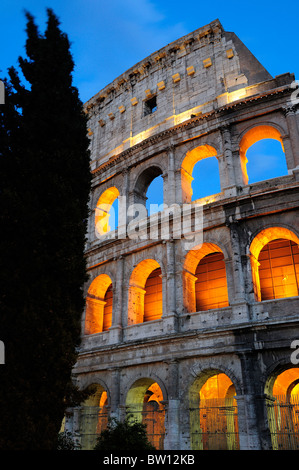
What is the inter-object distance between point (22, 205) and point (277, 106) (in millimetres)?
9842

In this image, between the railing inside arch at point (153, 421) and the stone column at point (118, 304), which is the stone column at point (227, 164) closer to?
the stone column at point (118, 304)

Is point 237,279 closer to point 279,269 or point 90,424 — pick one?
point 279,269

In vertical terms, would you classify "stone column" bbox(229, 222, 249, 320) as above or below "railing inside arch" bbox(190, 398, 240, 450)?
above

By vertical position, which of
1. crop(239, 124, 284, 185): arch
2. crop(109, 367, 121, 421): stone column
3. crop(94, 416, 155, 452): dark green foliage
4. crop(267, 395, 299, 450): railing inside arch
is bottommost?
crop(94, 416, 155, 452): dark green foliage

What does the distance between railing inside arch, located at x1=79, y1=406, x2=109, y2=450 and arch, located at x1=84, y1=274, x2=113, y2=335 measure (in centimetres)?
275

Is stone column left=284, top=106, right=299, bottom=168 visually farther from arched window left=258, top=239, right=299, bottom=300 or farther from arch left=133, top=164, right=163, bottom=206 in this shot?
arch left=133, top=164, right=163, bottom=206

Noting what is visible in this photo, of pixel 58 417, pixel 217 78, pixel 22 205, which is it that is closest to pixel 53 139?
pixel 22 205

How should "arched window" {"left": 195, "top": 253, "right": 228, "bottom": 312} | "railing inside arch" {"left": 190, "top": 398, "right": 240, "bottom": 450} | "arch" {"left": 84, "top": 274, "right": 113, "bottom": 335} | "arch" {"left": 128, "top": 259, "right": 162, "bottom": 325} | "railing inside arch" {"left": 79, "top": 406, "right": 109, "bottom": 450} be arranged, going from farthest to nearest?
"arch" {"left": 84, "top": 274, "right": 113, "bottom": 335}
"arch" {"left": 128, "top": 259, "right": 162, "bottom": 325}
"arched window" {"left": 195, "top": 253, "right": 228, "bottom": 312}
"railing inside arch" {"left": 79, "top": 406, "right": 109, "bottom": 450}
"railing inside arch" {"left": 190, "top": 398, "right": 240, "bottom": 450}

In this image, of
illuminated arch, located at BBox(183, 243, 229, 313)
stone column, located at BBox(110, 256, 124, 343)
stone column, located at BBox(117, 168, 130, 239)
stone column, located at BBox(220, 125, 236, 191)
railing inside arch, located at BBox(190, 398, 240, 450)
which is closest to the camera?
railing inside arch, located at BBox(190, 398, 240, 450)

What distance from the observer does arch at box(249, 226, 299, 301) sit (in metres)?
11.9

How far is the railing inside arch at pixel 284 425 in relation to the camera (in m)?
9.73

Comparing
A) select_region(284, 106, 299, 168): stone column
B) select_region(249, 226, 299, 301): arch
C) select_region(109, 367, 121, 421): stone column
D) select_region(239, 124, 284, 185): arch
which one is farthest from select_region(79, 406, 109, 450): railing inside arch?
select_region(284, 106, 299, 168): stone column

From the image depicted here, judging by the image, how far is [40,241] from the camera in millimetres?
7312

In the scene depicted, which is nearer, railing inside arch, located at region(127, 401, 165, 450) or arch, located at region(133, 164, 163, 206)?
railing inside arch, located at region(127, 401, 165, 450)
